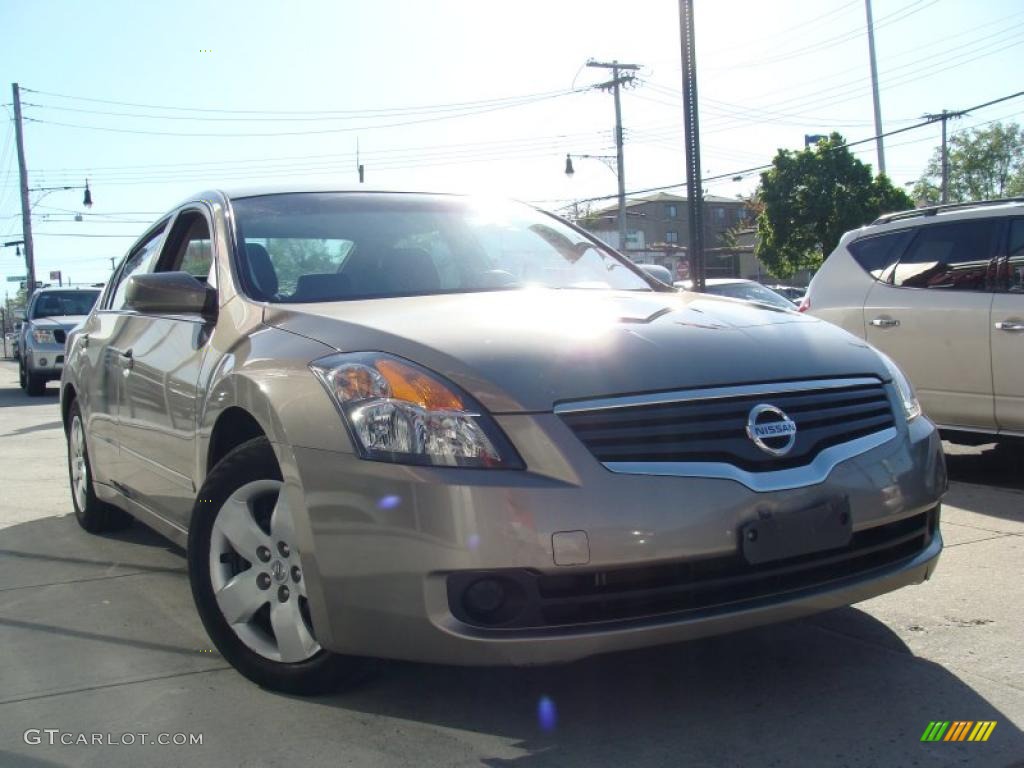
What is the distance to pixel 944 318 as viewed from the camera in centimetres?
644

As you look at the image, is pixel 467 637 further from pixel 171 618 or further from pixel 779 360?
pixel 171 618

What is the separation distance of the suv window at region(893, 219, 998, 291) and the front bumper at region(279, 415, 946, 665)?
13.6 feet

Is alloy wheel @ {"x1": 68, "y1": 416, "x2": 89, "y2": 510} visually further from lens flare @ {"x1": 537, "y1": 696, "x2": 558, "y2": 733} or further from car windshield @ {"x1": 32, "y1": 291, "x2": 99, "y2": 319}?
car windshield @ {"x1": 32, "y1": 291, "x2": 99, "y2": 319}

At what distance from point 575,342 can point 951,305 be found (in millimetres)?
4307

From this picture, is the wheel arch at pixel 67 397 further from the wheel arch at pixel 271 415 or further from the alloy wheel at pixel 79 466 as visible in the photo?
the wheel arch at pixel 271 415

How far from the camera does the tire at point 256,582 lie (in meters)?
3.06

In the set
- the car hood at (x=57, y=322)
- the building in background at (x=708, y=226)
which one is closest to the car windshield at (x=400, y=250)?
the car hood at (x=57, y=322)

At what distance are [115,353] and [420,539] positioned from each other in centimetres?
282

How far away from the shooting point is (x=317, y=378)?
2.93 metres

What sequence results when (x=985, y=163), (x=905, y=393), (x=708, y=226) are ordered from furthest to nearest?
(x=708, y=226) → (x=985, y=163) → (x=905, y=393)

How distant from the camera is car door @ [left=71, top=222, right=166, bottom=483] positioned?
4.90 m

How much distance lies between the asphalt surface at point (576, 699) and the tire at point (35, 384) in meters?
15.7

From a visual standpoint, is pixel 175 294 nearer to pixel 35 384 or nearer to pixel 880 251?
pixel 880 251

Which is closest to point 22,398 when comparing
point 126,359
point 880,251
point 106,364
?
point 106,364
